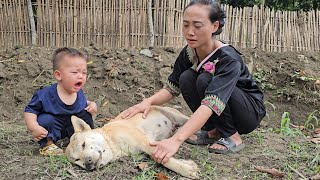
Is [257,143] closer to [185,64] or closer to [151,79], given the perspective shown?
[185,64]

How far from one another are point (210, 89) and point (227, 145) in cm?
63

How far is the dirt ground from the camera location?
3602 millimetres

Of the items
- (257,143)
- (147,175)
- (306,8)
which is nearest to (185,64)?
(257,143)

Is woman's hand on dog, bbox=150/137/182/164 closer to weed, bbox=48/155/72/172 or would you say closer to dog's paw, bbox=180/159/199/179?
dog's paw, bbox=180/159/199/179

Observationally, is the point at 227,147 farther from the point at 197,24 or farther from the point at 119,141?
the point at 197,24

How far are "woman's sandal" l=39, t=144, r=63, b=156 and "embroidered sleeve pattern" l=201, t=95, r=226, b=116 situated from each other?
52.2 inches

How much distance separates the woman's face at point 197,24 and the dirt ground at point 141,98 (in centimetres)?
103

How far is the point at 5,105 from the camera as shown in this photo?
6.51 m

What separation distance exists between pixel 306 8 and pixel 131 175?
29.9 feet

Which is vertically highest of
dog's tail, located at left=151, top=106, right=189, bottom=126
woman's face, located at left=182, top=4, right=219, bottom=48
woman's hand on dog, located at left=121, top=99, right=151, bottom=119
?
woman's face, located at left=182, top=4, right=219, bottom=48

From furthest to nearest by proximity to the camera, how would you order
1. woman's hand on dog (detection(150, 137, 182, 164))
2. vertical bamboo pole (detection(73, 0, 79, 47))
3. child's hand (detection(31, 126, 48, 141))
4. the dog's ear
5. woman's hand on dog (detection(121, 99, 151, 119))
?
1. vertical bamboo pole (detection(73, 0, 79, 47))
2. woman's hand on dog (detection(121, 99, 151, 119))
3. child's hand (detection(31, 126, 48, 141))
4. the dog's ear
5. woman's hand on dog (detection(150, 137, 182, 164))

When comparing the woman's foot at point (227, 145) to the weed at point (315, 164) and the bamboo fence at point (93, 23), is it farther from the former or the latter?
the bamboo fence at point (93, 23)

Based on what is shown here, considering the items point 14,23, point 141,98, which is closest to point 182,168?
point 141,98

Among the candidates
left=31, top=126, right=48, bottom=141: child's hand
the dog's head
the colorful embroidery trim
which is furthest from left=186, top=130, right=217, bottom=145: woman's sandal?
left=31, top=126, right=48, bottom=141: child's hand
